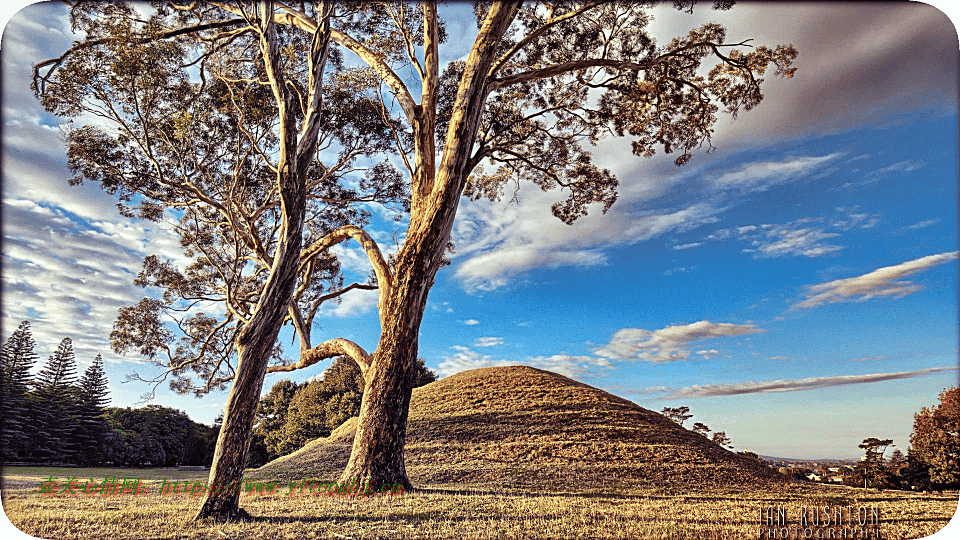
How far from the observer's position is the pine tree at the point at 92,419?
63.9 ft

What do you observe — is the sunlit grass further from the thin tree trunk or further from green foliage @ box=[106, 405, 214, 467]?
green foliage @ box=[106, 405, 214, 467]

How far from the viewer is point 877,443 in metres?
11.5

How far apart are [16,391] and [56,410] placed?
2.48 metres

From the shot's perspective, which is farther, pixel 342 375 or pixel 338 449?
pixel 342 375

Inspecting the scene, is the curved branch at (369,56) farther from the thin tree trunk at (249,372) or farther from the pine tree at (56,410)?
the pine tree at (56,410)

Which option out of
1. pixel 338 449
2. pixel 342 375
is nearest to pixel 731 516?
pixel 338 449

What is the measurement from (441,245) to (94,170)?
875 cm

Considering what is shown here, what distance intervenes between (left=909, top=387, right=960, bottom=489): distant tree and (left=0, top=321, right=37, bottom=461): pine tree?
22.3 m

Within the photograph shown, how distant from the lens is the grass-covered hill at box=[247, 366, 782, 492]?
10.4 meters

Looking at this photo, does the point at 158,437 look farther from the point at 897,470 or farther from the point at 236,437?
the point at 897,470

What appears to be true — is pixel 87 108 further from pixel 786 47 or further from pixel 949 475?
pixel 949 475

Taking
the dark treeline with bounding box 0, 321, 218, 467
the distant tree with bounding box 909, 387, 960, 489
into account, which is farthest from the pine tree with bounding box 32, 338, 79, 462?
the distant tree with bounding box 909, 387, 960, 489

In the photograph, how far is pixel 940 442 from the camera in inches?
457

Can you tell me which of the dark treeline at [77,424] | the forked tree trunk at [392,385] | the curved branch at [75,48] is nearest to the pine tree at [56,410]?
the dark treeline at [77,424]
